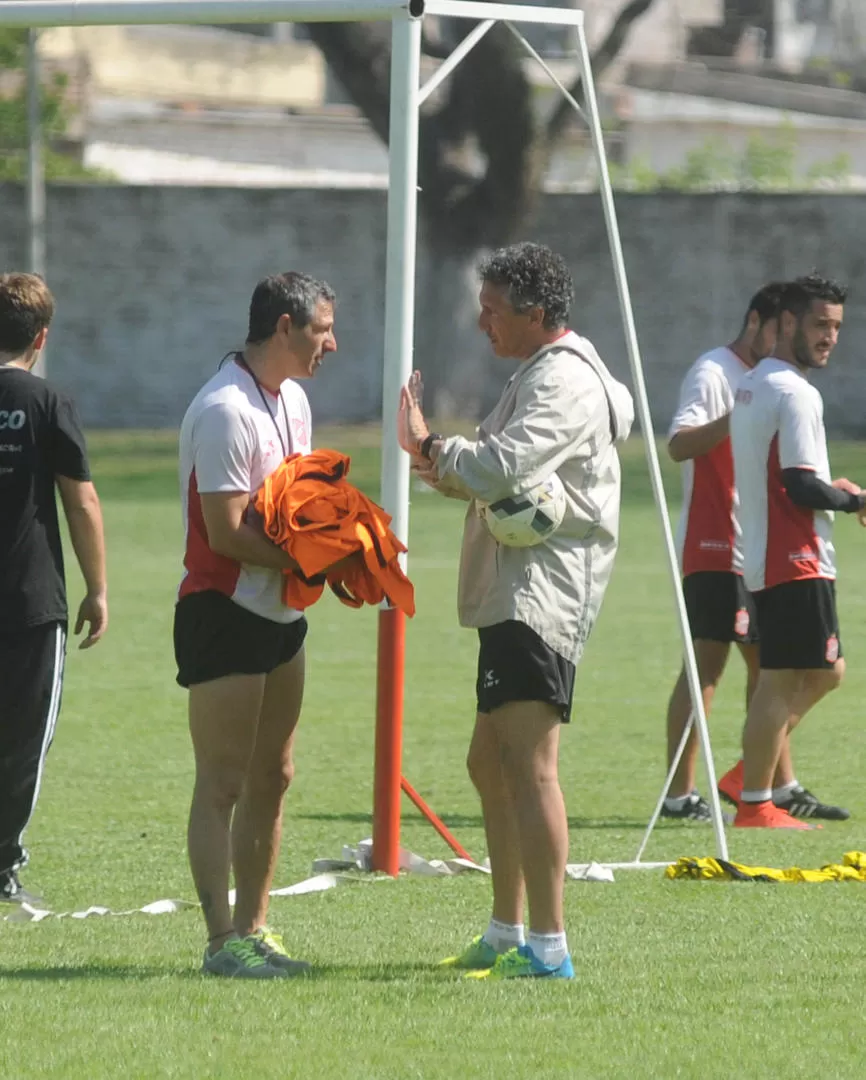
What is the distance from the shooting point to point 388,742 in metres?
8.18

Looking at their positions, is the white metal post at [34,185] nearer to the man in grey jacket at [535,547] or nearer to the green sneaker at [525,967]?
the man in grey jacket at [535,547]

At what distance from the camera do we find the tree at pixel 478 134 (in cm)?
3409

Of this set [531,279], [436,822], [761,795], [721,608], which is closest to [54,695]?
[436,822]

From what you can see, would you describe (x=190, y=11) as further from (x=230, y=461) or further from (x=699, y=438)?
(x=699, y=438)

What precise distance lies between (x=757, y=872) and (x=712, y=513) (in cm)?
242

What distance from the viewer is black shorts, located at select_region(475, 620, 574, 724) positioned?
6027 millimetres

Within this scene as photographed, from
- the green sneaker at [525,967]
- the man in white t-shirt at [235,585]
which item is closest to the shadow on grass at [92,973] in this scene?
the man in white t-shirt at [235,585]

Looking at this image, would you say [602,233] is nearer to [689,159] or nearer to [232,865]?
[689,159]

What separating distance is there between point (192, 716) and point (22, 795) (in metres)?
1.85

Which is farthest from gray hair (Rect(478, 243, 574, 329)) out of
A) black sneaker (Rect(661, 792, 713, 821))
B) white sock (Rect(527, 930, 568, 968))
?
black sneaker (Rect(661, 792, 713, 821))

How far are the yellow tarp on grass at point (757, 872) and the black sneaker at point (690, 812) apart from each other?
164cm

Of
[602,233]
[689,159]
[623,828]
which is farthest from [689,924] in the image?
[689,159]

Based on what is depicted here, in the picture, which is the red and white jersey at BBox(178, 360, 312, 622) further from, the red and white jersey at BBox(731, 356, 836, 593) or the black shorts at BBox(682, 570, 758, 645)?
the black shorts at BBox(682, 570, 758, 645)

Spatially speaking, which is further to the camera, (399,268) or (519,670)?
(399,268)
